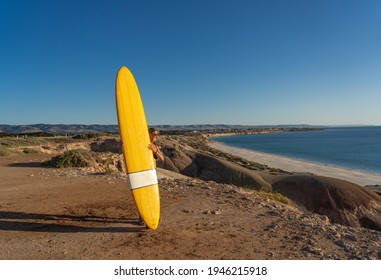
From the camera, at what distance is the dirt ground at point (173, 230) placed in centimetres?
516

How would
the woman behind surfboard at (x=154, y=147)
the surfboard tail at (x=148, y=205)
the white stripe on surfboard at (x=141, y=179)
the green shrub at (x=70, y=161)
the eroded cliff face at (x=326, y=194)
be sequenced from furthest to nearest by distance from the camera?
the green shrub at (x=70, y=161), the eroded cliff face at (x=326, y=194), the woman behind surfboard at (x=154, y=147), the white stripe on surfboard at (x=141, y=179), the surfboard tail at (x=148, y=205)

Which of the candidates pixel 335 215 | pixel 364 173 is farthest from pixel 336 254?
pixel 364 173

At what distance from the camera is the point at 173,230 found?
245 inches

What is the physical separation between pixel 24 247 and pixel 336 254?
566 centimetres

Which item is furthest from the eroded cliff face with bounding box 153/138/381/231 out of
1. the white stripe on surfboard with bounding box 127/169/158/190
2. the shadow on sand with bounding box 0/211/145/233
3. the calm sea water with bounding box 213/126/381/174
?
the calm sea water with bounding box 213/126/381/174

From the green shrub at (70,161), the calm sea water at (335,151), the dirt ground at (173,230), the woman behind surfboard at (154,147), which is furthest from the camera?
the calm sea water at (335,151)

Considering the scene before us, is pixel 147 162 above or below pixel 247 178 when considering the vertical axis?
above

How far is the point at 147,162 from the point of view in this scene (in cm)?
671

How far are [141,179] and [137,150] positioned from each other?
0.67m

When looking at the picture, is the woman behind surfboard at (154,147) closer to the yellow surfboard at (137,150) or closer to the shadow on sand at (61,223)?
the yellow surfboard at (137,150)

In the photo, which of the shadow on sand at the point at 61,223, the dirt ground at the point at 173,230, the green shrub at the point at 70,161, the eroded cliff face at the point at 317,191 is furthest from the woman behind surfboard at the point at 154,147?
the green shrub at the point at 70,161

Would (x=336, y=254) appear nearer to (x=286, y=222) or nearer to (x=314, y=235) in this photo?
(x=314, y=235)

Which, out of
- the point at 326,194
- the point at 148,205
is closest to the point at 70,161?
the point at 148,205

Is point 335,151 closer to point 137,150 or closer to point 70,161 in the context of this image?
point 70,161
